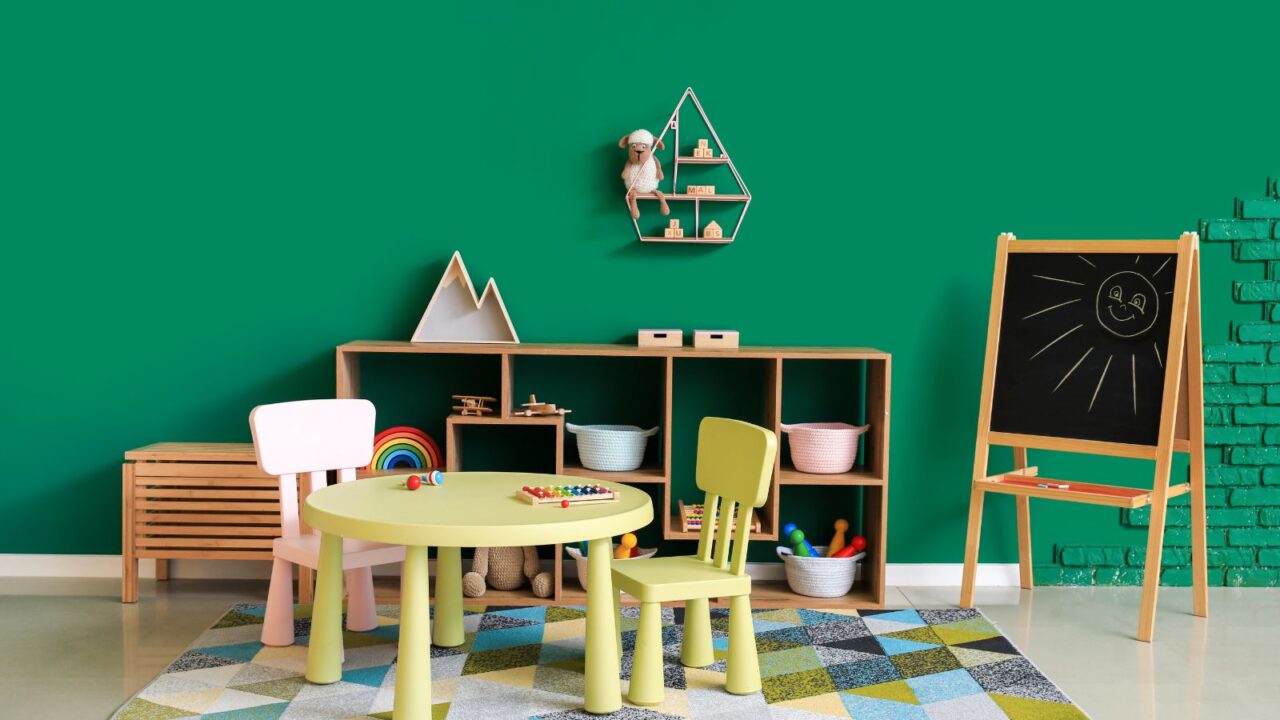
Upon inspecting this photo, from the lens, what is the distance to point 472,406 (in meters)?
4.30

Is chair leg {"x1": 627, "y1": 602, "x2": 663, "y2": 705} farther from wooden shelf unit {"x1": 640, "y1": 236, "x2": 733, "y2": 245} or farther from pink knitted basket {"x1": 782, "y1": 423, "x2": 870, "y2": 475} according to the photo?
wooden shelf unit {"x1": 640, "y1": 236, "x2": 733, "y2": 245}

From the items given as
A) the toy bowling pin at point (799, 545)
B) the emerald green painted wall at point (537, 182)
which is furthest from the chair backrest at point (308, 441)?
the toy bowling pin at point (799, 545)

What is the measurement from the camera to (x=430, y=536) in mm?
2857

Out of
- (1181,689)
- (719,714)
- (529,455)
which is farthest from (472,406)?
(1181,689)

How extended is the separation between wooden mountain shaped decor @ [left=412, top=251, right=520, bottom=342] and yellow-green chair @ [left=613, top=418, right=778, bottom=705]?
1.20 m

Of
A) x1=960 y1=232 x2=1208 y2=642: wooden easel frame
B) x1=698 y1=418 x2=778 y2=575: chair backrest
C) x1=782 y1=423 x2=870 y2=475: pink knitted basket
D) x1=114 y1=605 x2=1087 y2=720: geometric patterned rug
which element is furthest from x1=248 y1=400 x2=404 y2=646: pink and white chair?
x1=960 y1=232 x2=1208 y2=642: wooden easel frame

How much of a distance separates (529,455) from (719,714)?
5.75ft

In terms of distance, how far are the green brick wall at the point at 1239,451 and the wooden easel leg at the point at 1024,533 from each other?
4.3 inches

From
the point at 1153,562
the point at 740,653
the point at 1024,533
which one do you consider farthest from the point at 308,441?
the point at 1153,562

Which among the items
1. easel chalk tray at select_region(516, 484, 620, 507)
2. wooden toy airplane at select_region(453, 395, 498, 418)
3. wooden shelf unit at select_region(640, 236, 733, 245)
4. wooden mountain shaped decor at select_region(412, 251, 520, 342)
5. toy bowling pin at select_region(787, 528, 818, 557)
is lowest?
toy bowling pin at select_region(787, 528, 818, 557)

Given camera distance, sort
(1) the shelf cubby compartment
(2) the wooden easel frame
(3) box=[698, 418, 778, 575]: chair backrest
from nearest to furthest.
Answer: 1. (3) box=[698, 418, 778, 575]: chair backrest
2. (2) the wooden easel frame
3. (1) the shelf cubby compartment

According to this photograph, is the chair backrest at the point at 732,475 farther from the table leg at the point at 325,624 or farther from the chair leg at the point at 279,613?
the chair leg at the point at 279,613

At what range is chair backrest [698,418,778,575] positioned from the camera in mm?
3205

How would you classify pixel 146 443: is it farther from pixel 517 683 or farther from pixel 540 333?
pixel 517 683
